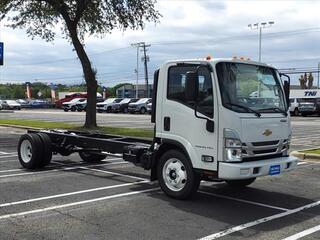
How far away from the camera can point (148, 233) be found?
260 inches

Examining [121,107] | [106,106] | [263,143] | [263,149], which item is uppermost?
[263,143]

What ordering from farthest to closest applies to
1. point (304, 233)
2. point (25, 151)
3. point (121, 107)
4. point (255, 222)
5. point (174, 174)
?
point (121, 107) → point (25, 151) → point (174, 174) → point (255, 222) → point (304, 233)

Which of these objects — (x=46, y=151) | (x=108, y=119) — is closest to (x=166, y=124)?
(x=46, y=151)

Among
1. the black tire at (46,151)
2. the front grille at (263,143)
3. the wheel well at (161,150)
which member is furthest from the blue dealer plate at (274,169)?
the black tire at (46,151)

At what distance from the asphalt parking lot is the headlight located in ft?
2.75

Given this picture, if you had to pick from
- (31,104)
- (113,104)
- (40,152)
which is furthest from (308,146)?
(31,104)

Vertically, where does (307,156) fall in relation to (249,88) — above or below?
below

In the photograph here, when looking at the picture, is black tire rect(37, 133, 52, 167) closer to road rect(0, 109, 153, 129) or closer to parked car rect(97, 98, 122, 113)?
road rect(0, 109, 153, 129)

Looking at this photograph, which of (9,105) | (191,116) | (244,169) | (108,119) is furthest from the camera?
(9,105)

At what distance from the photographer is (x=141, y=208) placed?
8.00 m

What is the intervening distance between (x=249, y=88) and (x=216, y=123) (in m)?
0.87

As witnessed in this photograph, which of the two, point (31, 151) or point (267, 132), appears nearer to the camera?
point (267, 132)

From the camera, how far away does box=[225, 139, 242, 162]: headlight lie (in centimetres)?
784

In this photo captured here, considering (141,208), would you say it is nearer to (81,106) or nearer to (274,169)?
(274,169)
